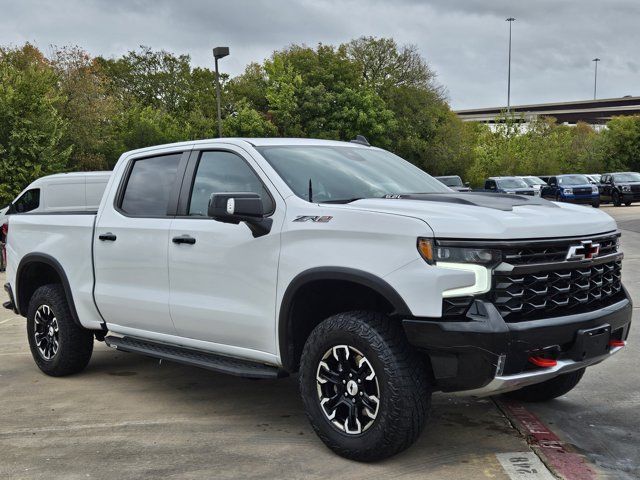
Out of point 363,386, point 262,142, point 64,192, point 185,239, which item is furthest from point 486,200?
point 64,192

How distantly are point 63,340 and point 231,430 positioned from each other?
2.19 m

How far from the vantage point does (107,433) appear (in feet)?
16.6

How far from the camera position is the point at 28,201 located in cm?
1622

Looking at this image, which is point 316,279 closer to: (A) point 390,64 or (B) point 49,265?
(B) point 49,265

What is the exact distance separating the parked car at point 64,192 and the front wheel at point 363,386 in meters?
10.9

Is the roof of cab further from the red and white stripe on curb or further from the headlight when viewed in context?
the red and white stripe on curb

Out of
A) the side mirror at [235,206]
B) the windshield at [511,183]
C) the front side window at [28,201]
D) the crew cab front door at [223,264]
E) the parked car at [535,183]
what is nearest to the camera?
the side mirror at [235,206]

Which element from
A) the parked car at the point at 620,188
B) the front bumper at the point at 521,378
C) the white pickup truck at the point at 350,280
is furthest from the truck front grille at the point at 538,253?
the parked car at the point at 620,188

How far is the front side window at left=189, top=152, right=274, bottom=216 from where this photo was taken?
202 inches

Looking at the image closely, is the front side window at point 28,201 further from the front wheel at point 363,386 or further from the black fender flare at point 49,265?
the front wheel at point 363,386

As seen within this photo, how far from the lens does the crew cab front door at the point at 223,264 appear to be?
15.6ft

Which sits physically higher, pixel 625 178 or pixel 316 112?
pixel 316 112

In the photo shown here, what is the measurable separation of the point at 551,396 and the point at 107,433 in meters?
3.05

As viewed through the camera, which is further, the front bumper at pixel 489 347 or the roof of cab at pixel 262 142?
the roof of cab at pixel 262 142
